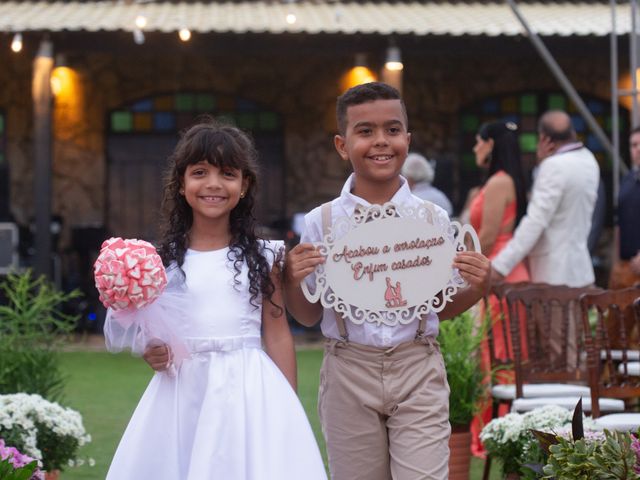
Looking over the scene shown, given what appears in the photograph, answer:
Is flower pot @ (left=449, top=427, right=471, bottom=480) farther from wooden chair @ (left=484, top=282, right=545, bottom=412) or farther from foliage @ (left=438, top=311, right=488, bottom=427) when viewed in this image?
wooden chair @ (left=484, top=282, right=545, bottom=412)

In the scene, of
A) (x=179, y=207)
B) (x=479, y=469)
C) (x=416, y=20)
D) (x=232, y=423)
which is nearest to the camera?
(x=232, y=423)

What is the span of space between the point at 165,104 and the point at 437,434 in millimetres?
12339

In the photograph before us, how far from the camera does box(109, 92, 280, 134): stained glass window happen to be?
15.5 metres

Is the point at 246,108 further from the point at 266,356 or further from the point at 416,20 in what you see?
the point at 266,356

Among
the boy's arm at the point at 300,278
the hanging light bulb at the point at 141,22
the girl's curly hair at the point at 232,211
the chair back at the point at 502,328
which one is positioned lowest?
the chair back at the point at 502,328

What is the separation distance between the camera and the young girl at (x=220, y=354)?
11.4 ft

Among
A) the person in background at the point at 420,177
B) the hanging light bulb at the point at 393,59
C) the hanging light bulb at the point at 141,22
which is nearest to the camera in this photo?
the person in background at the point at 420,177

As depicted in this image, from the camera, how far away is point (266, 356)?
3623mm

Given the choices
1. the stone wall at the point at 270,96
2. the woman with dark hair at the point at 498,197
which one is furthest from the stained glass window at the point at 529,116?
the woman with dark hair at the point at 498,197

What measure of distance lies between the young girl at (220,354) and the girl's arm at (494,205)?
317 centimetres

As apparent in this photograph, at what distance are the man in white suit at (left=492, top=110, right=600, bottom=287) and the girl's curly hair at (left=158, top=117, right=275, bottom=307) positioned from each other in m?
3.41

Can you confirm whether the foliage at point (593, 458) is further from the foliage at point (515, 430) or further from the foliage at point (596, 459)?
the foliage at point (515, 430)

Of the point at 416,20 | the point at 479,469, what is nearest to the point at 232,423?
the point at 479,469

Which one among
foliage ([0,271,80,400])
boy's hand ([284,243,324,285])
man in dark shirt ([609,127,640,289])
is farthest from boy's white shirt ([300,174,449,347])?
man in dark shirt ([609,127,640,289])
